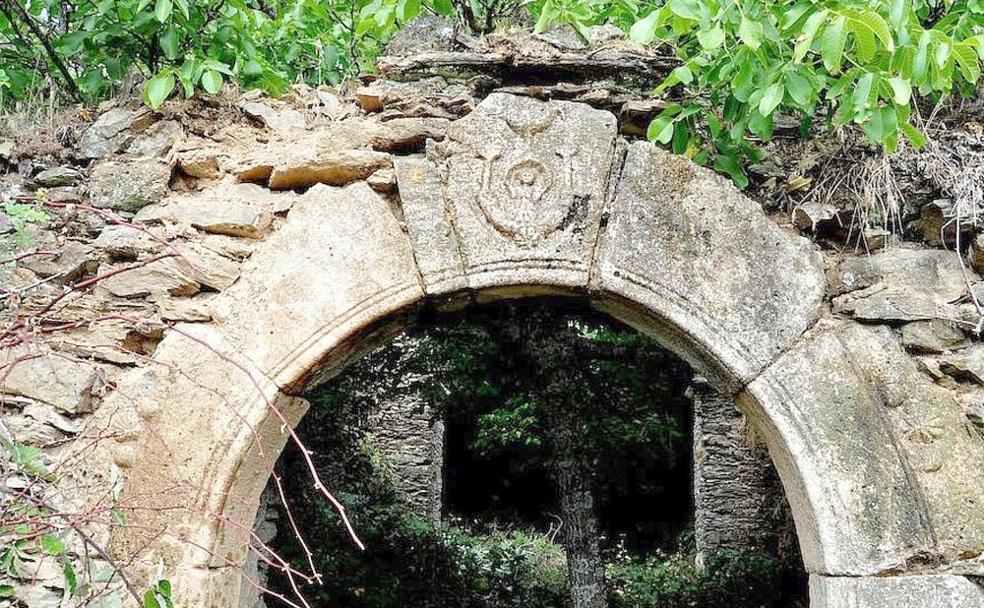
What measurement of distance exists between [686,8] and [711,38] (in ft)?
0.31

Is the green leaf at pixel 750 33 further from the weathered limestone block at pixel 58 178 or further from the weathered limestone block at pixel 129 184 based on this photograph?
the weathered limestone block at pixel 58 178

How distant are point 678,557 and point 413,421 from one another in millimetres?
2646

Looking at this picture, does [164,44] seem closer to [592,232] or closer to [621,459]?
[592,232]

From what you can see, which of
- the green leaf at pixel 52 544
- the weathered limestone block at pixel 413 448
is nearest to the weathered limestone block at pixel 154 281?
the green leaf at pixel 52 544

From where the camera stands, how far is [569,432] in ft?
18.6

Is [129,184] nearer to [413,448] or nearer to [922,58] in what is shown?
[922,58]

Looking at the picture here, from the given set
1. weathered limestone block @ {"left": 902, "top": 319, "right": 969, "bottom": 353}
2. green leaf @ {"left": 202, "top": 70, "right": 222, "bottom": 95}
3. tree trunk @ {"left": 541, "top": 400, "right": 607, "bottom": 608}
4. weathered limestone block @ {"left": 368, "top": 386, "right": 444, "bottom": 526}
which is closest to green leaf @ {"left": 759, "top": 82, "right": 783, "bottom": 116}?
weathered limestone block @ {"left": 902, "top": 319, "right": 969, "bottom": 353}

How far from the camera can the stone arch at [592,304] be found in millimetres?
2453

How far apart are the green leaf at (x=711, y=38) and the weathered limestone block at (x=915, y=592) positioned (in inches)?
54.9

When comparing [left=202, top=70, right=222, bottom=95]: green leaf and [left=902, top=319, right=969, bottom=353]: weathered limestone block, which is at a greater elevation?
[left=202, top=70, right=222, bottom=95]: green leaf

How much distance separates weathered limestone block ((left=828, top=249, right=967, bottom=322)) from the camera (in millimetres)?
2619

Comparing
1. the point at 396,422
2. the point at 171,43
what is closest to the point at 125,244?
the point at 171,43

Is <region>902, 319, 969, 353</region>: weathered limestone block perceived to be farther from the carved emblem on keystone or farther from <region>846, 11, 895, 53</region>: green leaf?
the carved emblem on keystone

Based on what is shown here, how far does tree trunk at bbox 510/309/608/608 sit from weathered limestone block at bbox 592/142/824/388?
8.92 ft
